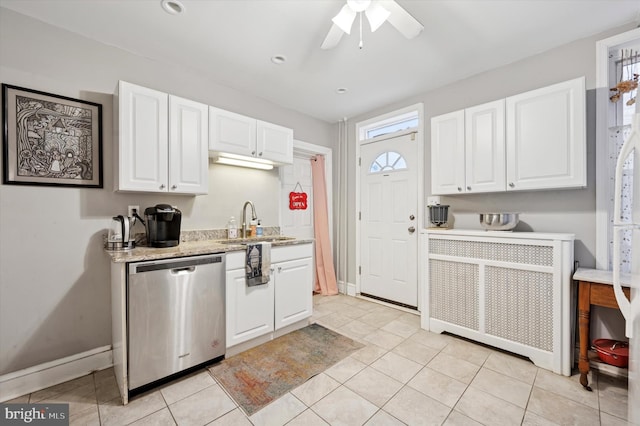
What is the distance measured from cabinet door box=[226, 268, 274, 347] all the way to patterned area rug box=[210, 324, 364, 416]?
169 mm

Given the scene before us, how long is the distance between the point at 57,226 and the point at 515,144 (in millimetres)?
3682

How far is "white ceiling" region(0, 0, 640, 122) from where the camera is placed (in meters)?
1.84

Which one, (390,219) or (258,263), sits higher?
(390,219)

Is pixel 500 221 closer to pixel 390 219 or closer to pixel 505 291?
pixel 505 291

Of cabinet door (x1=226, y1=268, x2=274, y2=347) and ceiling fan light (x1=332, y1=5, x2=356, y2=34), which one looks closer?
ceiling fan light (x1=332, y1=5, x2=356, y2=34)

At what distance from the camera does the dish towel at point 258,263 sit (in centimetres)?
230

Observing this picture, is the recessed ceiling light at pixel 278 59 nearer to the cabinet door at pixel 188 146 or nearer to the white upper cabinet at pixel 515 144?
the cabinet door at pixel 188 146

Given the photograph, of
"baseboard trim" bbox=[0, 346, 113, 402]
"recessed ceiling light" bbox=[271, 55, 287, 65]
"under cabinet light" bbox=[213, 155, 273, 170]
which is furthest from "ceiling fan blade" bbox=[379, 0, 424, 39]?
"baseboard trim" bbox=[0, 346, 113, 402]

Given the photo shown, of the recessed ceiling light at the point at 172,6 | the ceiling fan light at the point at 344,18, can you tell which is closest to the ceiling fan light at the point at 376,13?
the ceiling fan light at the point at 344,18

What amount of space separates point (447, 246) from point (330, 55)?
2.08 metres

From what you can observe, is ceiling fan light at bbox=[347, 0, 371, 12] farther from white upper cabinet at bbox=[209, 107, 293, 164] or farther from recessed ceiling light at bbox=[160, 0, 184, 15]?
white upper cabinet at bbox=[209, 107, 293, 164]

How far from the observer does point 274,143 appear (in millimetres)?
2922

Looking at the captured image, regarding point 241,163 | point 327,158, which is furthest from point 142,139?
point 327,158

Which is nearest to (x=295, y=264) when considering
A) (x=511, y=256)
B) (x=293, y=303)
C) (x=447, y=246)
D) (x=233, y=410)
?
(x=293, y=303)
